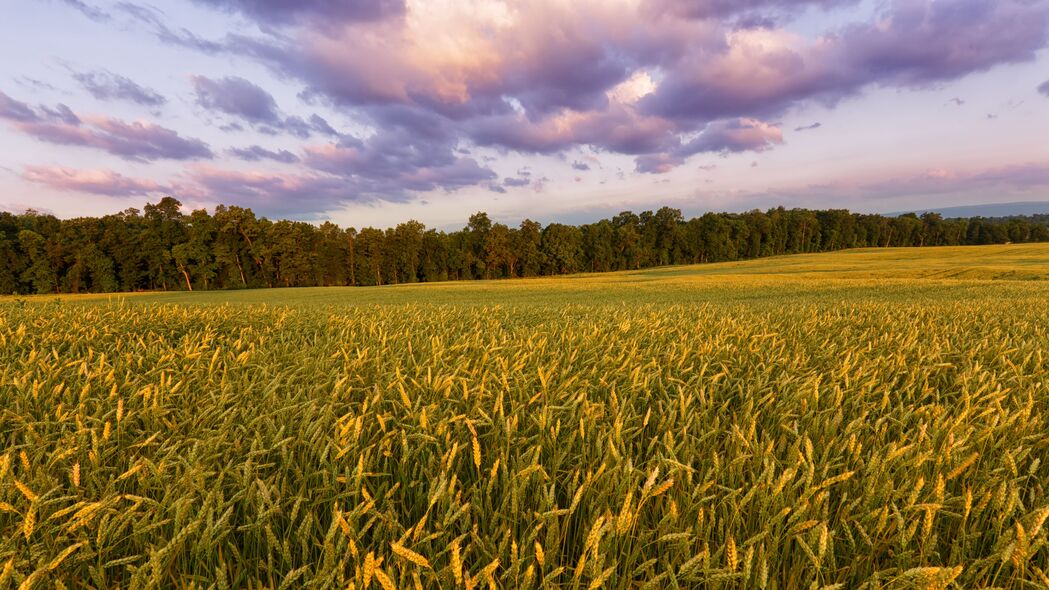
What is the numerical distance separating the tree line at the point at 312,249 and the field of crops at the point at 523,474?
3213 inches

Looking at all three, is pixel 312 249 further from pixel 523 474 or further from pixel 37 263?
pixel 523 474

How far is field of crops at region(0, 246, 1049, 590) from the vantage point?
1337 millimetres

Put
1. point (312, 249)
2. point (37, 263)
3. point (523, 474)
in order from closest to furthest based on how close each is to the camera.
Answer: point (523, 474)
point (37, 263)
point (312, 249)

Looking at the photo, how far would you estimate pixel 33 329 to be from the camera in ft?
17.4

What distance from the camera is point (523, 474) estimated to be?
1.63 metres

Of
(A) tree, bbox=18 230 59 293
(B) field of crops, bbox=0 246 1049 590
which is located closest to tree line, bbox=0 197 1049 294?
(A) tree, bbox=18 230 59 293

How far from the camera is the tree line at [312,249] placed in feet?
232

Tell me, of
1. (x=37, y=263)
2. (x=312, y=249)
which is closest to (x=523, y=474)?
(x=312, y=249)

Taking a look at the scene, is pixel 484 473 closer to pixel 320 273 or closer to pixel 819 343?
pixel 819 343

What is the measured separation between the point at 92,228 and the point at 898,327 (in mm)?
105475

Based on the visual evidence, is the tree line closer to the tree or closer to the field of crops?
the tree

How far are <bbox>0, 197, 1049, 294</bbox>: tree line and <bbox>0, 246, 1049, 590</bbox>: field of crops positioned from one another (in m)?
81.6

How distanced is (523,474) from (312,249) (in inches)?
3473

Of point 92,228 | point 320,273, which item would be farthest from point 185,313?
point 92,228
